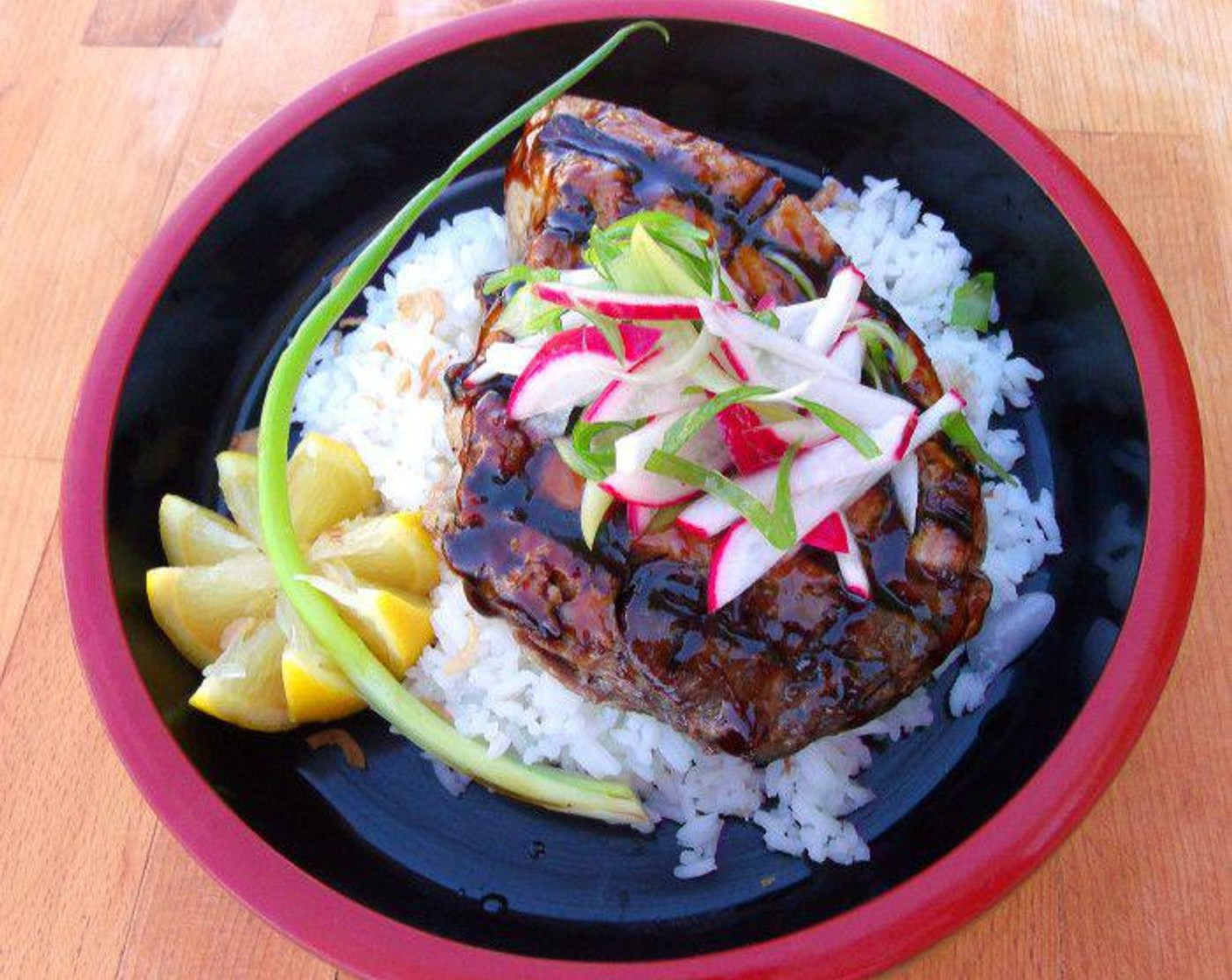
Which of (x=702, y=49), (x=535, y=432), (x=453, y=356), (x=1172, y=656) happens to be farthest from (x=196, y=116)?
(x=1172, y=656)

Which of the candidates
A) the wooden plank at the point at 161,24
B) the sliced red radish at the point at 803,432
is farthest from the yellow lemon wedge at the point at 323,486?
the wooden plank at the point at 161,24

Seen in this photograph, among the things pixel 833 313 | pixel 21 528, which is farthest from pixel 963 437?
pixel 21 528

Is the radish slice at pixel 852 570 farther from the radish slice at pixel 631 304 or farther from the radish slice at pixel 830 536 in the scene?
the radish slice at pixel 631 304

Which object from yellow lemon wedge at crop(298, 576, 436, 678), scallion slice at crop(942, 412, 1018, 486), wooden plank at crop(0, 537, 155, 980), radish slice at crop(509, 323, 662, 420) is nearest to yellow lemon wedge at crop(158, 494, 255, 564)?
yellow lemon wedge at crop(298, 576, 436, 678)

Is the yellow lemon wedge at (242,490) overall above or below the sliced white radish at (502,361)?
below

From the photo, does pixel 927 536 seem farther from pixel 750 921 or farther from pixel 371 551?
pixel 371 551
